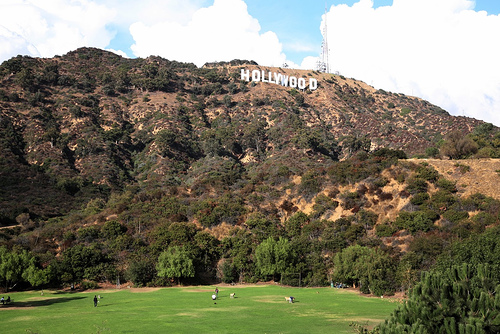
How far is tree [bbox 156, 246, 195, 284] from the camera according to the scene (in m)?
66.6

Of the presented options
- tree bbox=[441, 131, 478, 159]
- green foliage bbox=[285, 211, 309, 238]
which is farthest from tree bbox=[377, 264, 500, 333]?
tree bbox=[441, 131, 478, 159]

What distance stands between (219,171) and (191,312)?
267 ft

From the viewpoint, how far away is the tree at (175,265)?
66562 mm

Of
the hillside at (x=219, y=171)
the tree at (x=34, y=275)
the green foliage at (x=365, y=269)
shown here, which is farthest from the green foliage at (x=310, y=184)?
the tree at (x=34, y=275)

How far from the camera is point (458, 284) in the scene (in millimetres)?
20953

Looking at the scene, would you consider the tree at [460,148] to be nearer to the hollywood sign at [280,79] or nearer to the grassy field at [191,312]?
the grassy field at [191,312]

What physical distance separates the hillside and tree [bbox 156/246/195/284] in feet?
6.63

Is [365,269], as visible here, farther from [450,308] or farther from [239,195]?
[239,195]

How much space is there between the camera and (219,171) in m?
123

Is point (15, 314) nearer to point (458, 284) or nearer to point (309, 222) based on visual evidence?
point (458, 284)

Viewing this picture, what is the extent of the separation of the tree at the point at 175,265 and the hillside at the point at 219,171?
2.02 metres

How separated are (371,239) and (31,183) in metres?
86.6

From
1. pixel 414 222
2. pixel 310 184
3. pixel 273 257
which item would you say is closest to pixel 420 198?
pixel 414 222

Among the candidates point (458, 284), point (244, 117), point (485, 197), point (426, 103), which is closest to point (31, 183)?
point (244, 117)
